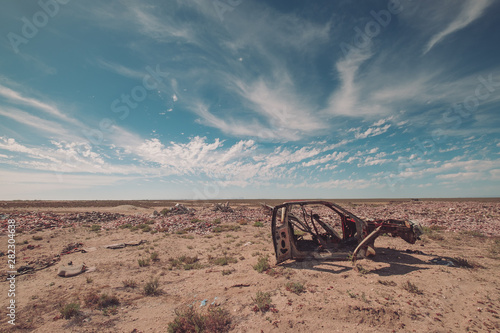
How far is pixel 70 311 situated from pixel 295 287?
5047 millimetres

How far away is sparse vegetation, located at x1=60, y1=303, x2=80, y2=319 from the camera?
14.0 ft

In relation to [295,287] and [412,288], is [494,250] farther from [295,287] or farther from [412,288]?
[295,287]

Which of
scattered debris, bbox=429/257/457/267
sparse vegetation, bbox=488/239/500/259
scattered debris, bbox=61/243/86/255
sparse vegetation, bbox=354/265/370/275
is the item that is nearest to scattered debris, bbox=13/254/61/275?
scattered debris, bbox=61/243/86/255

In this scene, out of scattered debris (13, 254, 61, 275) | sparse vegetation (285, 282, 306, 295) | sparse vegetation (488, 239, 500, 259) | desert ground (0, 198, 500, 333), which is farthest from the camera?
scattered debris (13, 254, 61, 275)

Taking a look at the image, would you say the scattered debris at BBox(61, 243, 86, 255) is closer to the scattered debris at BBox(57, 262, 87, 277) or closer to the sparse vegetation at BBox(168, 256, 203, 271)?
the scattered debris at BBox(57, 262, 87, 277)

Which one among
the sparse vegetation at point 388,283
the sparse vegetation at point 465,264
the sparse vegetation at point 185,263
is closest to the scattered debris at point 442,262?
the sparse vegetation at point 465,264

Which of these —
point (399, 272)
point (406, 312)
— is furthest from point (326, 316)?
point (399, 272)

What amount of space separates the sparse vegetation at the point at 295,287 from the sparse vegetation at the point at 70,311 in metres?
4.79

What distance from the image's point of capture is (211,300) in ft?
15.5

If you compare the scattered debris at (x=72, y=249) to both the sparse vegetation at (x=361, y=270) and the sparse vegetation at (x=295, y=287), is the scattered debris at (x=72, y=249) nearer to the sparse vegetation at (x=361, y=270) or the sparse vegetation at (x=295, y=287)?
the sparse vegetation at (x=295, y=287)

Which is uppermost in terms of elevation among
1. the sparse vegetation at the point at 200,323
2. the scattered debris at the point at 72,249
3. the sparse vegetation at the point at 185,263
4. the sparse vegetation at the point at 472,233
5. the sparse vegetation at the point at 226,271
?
the sparse vegetation at the point at 200,323

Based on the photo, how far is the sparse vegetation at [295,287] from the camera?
479 centimetres

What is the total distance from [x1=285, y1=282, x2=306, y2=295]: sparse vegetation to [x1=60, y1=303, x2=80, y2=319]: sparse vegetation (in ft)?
15.7

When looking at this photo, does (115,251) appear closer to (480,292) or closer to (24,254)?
(24,254)
